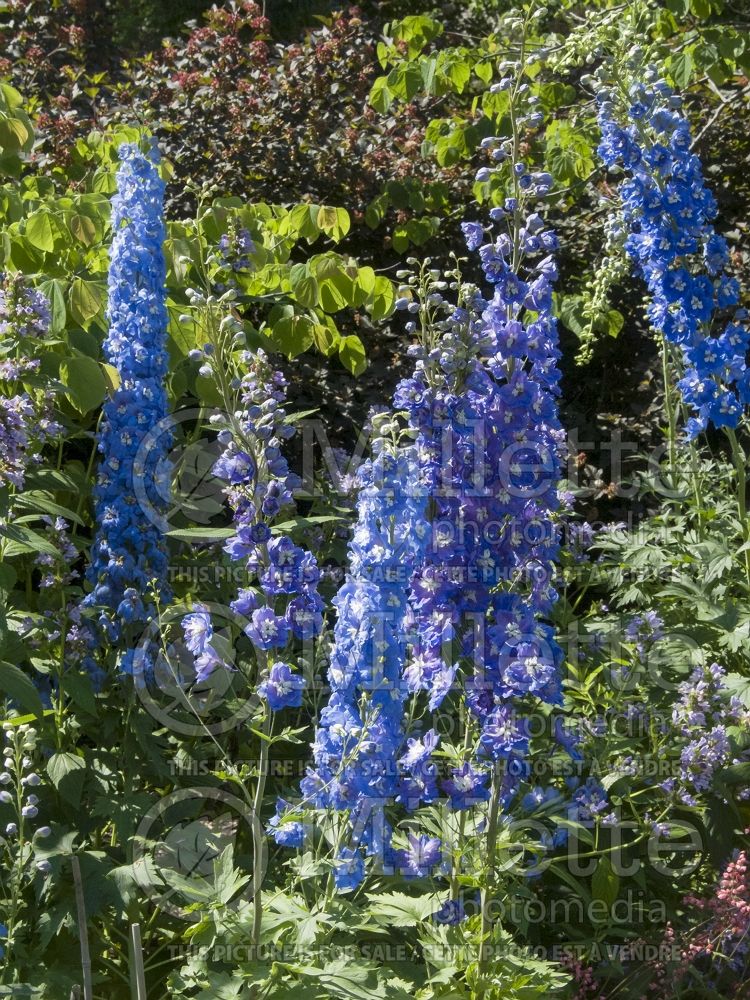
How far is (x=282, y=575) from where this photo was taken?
2.34 m

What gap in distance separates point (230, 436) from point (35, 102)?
3.71 meters

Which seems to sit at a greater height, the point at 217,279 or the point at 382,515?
the point at 217,279

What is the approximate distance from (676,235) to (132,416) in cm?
185

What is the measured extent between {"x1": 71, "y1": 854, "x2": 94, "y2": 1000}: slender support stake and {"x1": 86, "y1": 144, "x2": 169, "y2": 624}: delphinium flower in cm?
71

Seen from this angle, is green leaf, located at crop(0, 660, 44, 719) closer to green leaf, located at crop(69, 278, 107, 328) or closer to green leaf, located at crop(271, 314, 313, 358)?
green leaf, located at crop(69, 278, 107, 328)

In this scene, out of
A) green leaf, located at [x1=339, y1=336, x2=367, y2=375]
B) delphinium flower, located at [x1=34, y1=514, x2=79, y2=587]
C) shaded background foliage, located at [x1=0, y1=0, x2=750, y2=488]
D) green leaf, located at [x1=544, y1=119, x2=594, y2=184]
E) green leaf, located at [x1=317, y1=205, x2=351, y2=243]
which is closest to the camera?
delphinium flower, located at [x1=34, y1=514, x2=79, y2=587]

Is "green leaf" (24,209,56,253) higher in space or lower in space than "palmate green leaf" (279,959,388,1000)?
higher

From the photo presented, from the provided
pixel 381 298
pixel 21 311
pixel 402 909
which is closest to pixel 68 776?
pixel 402 909

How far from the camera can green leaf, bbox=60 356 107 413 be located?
306cm

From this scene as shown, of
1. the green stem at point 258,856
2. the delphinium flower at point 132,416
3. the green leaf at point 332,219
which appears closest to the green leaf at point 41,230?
the delphinium flower at point 132,416

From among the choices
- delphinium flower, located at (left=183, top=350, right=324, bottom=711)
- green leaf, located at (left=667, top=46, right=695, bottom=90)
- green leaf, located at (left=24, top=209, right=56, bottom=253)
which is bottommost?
delphinium flower, located at (left=183, top=350, right=324, bottom=711)

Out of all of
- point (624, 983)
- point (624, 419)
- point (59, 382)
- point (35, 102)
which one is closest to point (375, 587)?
point (59, 382)

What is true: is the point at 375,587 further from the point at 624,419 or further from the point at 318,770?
the point at 624,419

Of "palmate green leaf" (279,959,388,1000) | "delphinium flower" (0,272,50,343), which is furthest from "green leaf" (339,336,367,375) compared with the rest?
"palmate green leaf" (279,959,388,1000)
